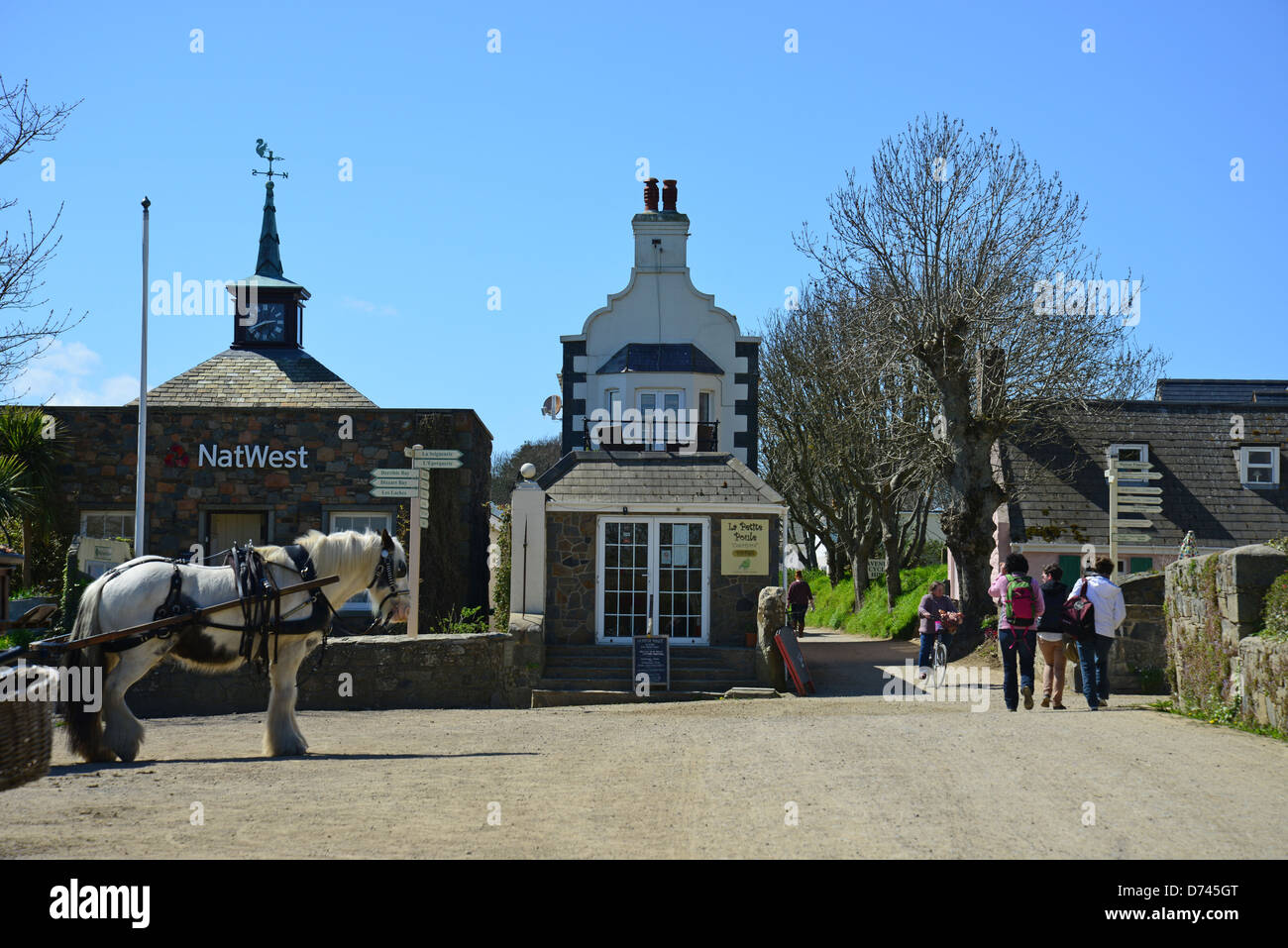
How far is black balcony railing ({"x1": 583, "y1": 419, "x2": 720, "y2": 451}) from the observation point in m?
25.2

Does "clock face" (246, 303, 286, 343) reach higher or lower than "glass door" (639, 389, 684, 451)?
higher

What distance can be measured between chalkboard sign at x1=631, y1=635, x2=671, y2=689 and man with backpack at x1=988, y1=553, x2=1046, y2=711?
17.7 ft

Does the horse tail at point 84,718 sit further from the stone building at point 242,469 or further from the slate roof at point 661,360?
the slate roof at point 661,360

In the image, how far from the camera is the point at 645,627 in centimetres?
1945

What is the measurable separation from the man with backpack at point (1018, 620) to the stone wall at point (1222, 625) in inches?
56.7

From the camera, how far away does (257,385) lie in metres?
24.8

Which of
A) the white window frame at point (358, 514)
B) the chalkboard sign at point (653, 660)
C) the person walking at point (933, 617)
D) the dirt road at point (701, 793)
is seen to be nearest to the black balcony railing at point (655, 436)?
the white window frame at point (358, 514)

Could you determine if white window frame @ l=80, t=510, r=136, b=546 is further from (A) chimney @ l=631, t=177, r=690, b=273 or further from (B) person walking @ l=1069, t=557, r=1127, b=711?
(B) person walking @ l=1069, t=557, r=1127, b=711

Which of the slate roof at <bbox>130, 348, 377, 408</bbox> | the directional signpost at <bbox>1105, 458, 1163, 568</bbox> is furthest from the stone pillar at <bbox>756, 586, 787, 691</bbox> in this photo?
the slate roof at <bbox>130, 348, 377, 408</bbox>

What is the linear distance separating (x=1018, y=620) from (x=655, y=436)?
12826mm

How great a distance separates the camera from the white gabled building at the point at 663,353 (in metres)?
25.8

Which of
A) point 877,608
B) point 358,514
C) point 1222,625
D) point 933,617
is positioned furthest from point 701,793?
point 877,608
